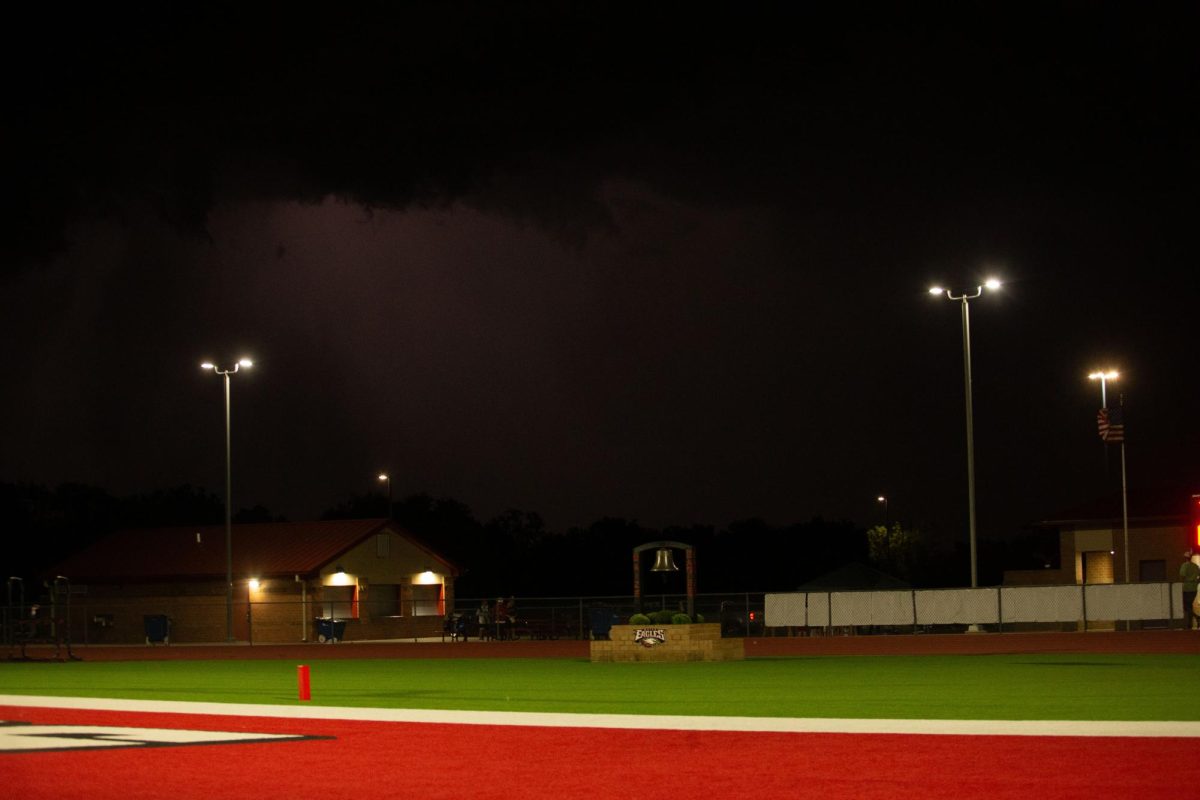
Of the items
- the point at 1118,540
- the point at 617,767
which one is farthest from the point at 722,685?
the point at 1118,540

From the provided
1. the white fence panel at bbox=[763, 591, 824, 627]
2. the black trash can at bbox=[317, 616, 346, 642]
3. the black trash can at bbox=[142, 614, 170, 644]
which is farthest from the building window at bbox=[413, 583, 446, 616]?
the white fence panel at bbox=[763, 591, 824, 627]

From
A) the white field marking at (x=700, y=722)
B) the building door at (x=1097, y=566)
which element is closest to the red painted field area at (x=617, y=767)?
the white field marking at (x=700, y=722)

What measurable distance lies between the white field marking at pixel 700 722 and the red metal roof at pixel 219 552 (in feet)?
133

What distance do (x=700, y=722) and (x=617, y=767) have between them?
400 centimetres

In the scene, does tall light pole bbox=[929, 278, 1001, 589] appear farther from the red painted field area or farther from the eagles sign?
the red painted field area

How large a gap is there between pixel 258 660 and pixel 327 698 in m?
18.4

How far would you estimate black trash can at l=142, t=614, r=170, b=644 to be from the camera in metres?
55.2

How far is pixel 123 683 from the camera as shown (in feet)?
91.9

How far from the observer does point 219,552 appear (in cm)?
6456

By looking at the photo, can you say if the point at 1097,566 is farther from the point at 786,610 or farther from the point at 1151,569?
the point at 786,610

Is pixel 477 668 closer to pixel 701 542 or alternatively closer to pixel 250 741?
pixel 250 741

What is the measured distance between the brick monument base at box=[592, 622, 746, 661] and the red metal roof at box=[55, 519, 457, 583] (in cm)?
2894

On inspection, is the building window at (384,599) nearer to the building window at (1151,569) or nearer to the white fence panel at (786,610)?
the white fence panel at (786,610)

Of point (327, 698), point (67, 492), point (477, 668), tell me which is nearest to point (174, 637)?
point (477, 668)
